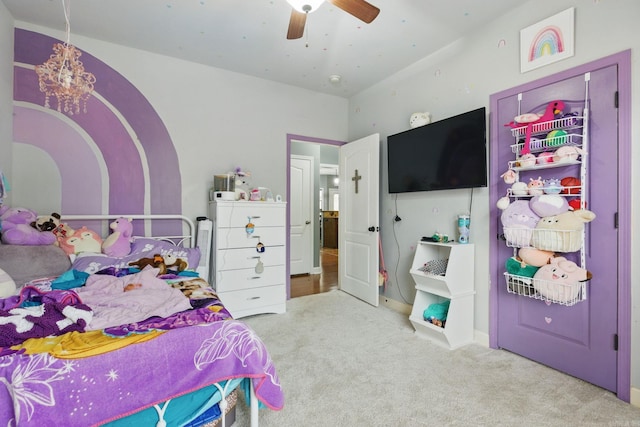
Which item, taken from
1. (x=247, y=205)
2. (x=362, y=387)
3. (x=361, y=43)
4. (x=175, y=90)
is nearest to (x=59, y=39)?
(x=175, y=90)

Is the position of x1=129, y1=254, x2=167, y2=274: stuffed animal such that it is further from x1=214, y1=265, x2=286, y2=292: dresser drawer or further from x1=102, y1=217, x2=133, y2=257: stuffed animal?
x1=214, y1=265, x2=286, y2=292: dresser drawer

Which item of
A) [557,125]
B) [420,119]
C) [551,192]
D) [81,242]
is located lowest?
[81,242]

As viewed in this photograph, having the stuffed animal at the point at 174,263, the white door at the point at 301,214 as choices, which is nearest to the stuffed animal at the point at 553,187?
the stuffed animal at the point at 174,263

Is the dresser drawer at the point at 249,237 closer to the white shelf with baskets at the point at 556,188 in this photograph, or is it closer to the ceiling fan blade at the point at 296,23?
the ceiling fan blade at the point at 296,23

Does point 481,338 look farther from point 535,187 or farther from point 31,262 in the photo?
point 31,262

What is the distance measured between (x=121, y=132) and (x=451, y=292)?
329cm

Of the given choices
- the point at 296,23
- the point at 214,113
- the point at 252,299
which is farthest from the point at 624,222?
the point at 214,113

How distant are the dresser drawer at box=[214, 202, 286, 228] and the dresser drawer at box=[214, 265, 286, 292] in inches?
18.0

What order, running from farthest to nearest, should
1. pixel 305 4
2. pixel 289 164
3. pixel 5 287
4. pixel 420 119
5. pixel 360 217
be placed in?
pixel 289 164 → pixel 360 217 → pixel 420 119 → pixel 5 287 → pixel 305 4

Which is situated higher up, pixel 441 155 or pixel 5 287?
pixel 441 155

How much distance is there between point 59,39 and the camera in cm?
267

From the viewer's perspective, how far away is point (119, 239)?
2.60 meters

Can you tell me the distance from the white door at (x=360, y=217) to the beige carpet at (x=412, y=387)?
0.86 metres

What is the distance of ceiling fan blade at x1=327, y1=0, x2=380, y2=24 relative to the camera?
1634mm
